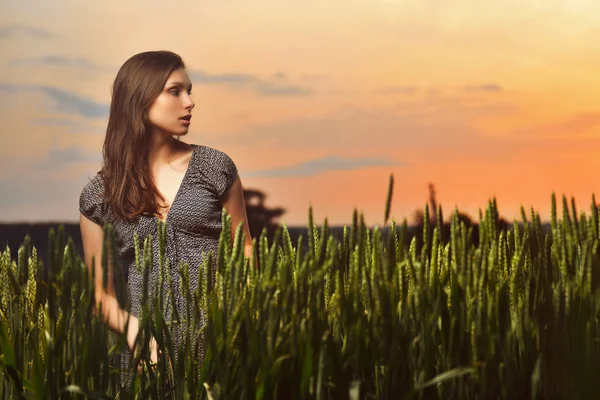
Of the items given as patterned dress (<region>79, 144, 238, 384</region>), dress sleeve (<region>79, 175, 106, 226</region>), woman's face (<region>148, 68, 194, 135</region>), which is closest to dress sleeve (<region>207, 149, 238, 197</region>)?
patterned dress (<region>79, 144, 238, 384</region>)

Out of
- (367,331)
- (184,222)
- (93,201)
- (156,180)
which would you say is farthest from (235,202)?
(367,331)

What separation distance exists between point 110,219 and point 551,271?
224 cm

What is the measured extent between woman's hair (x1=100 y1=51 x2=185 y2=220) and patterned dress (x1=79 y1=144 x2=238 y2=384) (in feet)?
0.23

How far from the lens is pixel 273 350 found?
1.59 m

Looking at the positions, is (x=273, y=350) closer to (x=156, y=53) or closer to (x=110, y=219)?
(x=110, y=219)

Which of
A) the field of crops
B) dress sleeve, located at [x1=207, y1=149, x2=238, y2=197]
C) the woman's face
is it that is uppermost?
the woman's face

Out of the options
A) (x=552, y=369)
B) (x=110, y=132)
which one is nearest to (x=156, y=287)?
(x=552, y=369)

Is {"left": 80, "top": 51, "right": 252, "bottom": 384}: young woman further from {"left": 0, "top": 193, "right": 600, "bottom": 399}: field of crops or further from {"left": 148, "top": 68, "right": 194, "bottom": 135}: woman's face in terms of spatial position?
{"left": 0, "top": 193, "right": 600, "bottom": 399}: field of crops

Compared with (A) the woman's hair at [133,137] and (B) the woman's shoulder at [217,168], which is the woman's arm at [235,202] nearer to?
(B) the woman's shoulder at [217,168]

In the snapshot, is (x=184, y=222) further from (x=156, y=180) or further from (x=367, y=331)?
(x=367, y=331)

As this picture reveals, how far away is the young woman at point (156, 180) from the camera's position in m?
3.55

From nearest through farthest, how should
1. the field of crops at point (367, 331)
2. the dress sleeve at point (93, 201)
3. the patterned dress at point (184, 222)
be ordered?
1. the field of crops at point (367, 331)
2. the patterned dress at point (184, 222)
3. the dress sleeve at point (93, 201)

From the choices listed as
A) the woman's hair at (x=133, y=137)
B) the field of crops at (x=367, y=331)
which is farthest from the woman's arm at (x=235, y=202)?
the field of crops at (x=367, y=331)

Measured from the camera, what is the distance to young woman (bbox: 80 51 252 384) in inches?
140
